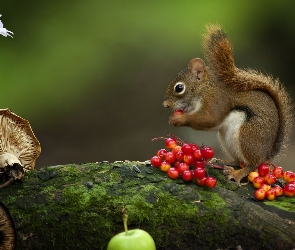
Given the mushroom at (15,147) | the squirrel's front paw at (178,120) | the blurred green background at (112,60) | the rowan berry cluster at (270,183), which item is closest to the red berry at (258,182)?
the rowan berry cluster at (270,183)

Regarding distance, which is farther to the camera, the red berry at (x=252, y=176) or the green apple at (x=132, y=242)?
the red berry at (x=252, y=176)

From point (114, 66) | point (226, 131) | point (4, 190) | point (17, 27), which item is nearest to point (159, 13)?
point (114, 66)

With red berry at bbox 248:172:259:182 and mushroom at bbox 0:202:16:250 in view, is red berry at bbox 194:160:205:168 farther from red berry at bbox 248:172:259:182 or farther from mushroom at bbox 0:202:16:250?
mushroom at bbox 0:202:16:250

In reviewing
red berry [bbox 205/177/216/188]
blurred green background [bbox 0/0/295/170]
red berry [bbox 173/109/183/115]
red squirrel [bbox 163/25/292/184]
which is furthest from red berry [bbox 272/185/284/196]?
blurred green background [bbox 0/0/295/170]

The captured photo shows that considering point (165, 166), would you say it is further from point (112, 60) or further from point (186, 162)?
point (112, 60)

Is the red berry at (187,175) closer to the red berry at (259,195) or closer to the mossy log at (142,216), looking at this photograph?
the mossy log at (142,216)

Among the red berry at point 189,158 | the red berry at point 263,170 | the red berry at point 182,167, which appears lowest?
the red berry at point 263,170
